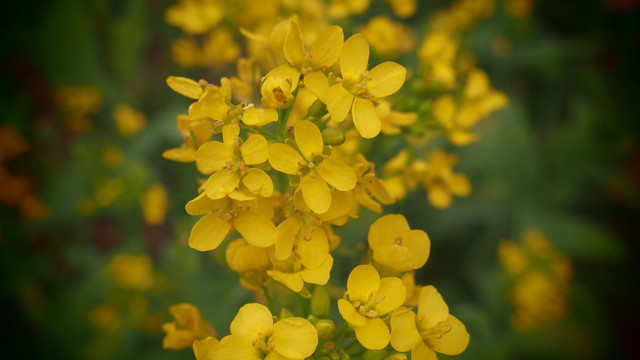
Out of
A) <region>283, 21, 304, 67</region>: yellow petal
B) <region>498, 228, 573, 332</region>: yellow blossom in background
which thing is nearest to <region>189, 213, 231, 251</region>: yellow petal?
<region>283, 21, 304, 67</region>: yellow petal

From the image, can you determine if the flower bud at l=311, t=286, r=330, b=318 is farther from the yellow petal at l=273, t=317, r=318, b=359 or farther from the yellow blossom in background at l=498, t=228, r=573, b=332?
the yellow blossom in background at l=498, t=228, r=573, b=332

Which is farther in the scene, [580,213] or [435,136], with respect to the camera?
[580,213]

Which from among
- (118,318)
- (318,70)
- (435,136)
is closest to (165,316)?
(118,318)

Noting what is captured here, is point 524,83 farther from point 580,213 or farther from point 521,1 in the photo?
point 580,213

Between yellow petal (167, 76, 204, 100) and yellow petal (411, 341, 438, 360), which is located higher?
yellow petal (167, 76, 204, 100)

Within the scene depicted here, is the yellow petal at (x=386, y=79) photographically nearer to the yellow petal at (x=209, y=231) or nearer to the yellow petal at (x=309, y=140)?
the yellow petal at (x=309, y=140)

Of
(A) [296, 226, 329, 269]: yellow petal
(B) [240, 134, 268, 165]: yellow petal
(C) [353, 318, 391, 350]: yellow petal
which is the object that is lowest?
(C) [353, 318, 391, 350]: yellow petal
